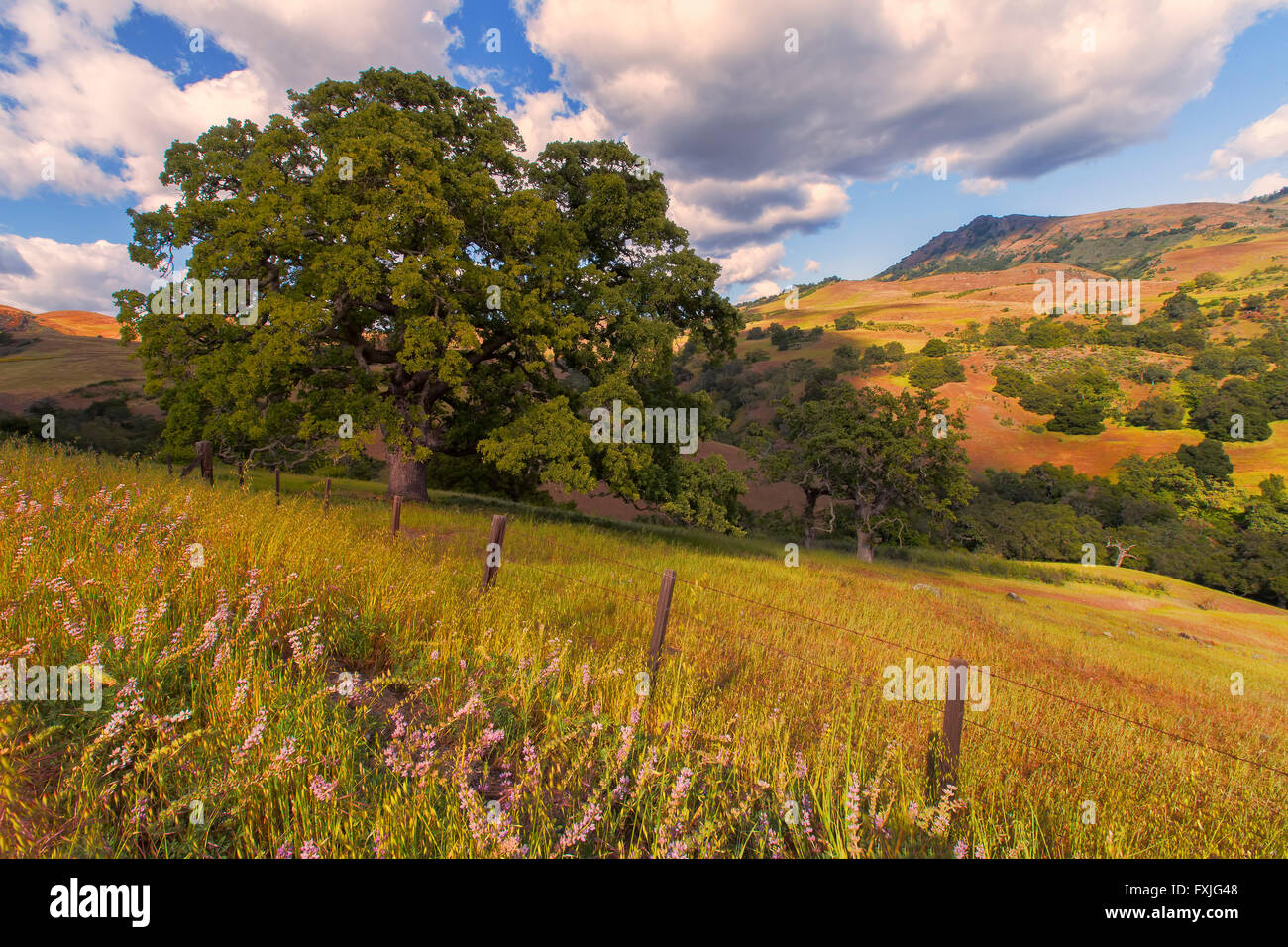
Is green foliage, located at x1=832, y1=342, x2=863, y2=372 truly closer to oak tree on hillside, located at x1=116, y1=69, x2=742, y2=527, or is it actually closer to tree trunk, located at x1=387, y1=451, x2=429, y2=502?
oak tree on hillside, located at x1=116, y1=69, x2=742, y2=527

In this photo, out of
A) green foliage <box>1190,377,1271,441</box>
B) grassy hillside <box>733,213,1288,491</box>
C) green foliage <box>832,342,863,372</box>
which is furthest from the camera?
green foliage <box>832,342,863,372</box>

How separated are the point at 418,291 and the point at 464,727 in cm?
1550

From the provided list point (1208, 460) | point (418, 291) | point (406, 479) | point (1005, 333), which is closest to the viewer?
point (418, 291)

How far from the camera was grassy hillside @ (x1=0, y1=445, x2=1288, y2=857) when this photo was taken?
2832mm

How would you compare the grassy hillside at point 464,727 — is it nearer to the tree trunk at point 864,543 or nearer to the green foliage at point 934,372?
the tree trunk at point 864,543

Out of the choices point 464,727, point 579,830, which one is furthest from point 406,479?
→ point 579,830

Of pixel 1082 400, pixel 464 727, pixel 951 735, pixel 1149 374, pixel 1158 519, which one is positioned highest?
pixel 1149 374

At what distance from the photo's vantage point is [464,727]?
13.2 feet

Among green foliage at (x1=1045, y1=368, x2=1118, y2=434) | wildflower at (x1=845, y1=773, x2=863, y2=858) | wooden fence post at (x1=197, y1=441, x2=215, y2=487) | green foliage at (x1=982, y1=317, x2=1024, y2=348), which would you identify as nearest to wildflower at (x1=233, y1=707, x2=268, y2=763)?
wildflower at (x1=845, y1=773, x2=863, y2=858)

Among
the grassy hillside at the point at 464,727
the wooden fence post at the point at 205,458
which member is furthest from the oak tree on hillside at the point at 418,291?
the grassy hillside at the point at 464,727

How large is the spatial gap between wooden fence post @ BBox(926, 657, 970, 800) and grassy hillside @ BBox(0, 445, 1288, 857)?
0.18 metres

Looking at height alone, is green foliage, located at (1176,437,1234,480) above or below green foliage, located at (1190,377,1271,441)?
below

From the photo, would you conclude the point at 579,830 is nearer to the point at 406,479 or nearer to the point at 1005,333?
the point at 406,479
